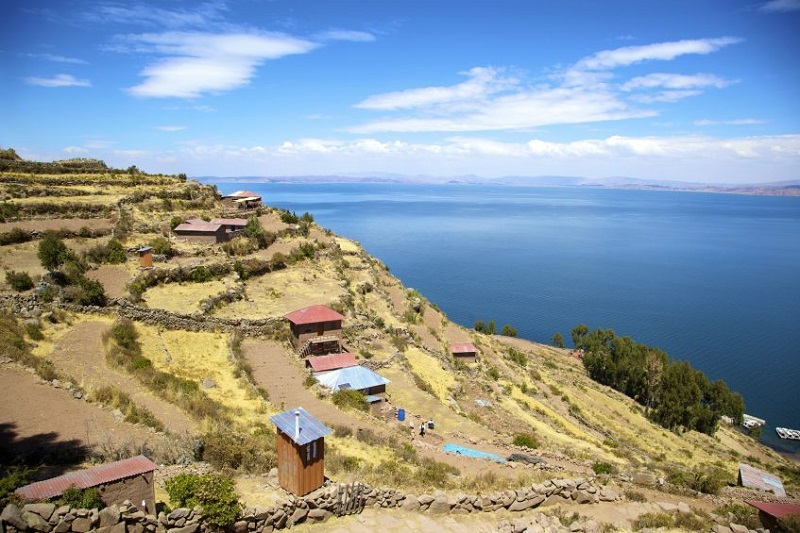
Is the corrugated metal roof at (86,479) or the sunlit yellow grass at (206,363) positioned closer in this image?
the corrugated metal roof at (86,479)

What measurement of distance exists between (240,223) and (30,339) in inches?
996

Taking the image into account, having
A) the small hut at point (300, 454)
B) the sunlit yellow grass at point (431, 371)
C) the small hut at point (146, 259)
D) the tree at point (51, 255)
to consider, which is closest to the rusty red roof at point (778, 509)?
the small hut at point (300, 454)

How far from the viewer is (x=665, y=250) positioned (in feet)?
506

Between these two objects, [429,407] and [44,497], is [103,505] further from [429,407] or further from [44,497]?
[429,407]

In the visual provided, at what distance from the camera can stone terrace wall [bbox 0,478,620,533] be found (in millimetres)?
8773

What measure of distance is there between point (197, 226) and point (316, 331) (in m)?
18.5

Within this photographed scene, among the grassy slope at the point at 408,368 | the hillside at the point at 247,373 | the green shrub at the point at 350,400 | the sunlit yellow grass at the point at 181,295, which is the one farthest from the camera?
the sunlit yellow grass at the point at 181,295

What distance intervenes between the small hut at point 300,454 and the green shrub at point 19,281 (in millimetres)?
20783

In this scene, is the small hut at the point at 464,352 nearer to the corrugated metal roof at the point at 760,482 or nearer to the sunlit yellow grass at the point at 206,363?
the sunlit yellow grass at the point at 206,363

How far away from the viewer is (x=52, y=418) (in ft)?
48.0

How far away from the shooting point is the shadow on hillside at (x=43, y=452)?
11.9 metres

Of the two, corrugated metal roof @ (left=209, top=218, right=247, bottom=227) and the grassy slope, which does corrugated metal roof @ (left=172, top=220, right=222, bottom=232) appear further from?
the grassy slope

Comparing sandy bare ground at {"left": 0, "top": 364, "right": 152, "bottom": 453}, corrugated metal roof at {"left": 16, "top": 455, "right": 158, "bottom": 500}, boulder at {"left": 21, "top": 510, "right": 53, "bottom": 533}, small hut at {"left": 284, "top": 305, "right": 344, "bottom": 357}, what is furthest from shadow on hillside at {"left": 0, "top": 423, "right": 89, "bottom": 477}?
small hut at {"left": 284, "top": 305, "right": 344, "bottom": 357}

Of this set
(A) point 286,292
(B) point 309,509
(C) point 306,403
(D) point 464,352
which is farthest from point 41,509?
(D) point 464,352
